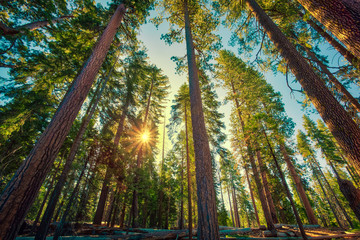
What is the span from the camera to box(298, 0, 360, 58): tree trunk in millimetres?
2565

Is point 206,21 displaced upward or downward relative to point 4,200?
upward

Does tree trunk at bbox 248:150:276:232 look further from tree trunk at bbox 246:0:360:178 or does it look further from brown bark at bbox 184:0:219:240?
brown bark at bbox 184:0:219:240

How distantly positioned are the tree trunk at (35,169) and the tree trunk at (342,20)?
7.01 meters

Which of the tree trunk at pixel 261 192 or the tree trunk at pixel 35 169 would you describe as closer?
the tree trunk at pixel 35 169

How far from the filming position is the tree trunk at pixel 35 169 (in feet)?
7.32

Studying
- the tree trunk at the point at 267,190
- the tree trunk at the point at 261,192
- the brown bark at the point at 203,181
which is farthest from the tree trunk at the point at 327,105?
the tree trunk at the point at 267,190

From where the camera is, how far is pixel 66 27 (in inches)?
298

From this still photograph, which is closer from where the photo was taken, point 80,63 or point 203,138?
point 203,138

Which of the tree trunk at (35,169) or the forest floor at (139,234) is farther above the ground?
the tree trunk at (35,169)

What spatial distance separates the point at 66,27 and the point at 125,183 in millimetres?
10307

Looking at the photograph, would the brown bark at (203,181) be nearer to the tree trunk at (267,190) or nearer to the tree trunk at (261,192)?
the tree trunk at (261,192)

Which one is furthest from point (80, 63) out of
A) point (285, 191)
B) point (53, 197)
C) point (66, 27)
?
point (285, 191)

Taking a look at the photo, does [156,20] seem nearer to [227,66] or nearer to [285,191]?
[227,66]

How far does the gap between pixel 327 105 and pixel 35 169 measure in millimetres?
7181
